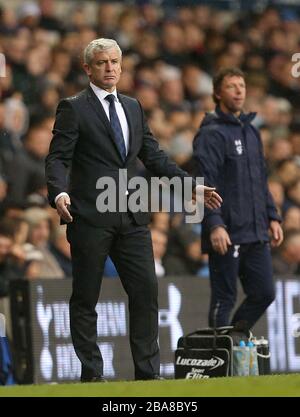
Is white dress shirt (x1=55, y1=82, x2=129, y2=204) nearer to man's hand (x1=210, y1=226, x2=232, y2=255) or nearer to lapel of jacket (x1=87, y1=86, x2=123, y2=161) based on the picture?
lapel of jacket (x1=87, y1=86, x2=123, y2=161)

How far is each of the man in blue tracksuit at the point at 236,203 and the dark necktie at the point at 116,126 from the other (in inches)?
61.2

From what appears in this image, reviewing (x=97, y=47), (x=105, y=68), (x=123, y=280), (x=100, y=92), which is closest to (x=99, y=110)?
(x=100, y=92)

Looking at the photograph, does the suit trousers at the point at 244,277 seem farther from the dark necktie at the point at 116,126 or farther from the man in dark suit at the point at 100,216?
the dark necktie at the point at 116,126

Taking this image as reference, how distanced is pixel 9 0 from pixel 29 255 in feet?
10.5

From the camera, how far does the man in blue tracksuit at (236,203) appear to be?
30.0ft

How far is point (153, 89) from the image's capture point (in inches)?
543

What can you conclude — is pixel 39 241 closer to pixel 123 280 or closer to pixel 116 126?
pixel 123 280

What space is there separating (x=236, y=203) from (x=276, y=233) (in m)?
0.36

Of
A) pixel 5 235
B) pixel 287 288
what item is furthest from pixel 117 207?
pixel 287 288

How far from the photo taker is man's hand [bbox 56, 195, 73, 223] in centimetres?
728

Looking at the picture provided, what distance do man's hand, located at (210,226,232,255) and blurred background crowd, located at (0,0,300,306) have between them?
7.74ft

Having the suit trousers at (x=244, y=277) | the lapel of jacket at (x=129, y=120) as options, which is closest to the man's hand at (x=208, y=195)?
the lapel of jacket at (x=129, y=120)

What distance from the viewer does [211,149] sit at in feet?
30.0

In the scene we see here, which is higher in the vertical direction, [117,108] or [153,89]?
[153,89]
